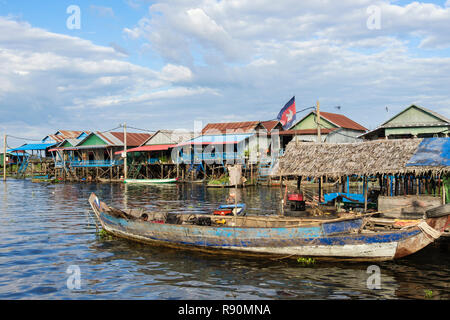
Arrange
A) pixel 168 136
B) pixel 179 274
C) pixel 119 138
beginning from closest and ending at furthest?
pixel 179 274
pixel 168 136
pixel 119 138

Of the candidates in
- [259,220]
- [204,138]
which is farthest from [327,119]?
[259,220]

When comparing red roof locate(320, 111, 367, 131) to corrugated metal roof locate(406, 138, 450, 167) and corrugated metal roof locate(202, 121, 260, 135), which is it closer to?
corrugated metal roof locate(202, 121, 260, 135)

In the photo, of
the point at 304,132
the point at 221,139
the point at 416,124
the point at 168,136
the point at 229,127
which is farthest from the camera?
the point at 168,136

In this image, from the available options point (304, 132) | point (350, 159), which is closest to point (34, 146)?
point (304, 132)

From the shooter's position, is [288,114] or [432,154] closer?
[432,154]

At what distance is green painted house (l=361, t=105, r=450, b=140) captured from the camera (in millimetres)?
28891

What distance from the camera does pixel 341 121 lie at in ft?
148

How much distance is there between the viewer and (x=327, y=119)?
42.7m

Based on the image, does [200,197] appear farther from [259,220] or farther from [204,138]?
[259,220]

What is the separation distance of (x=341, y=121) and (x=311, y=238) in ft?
117

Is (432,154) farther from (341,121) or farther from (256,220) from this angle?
(341,121)

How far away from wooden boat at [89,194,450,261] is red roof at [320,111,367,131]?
3142cm

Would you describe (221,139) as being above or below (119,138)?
below
